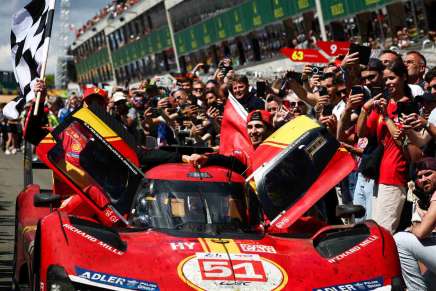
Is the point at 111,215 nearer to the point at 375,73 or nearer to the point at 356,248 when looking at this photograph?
the point at 356,248

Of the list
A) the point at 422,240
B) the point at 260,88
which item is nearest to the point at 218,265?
the point at 422,240

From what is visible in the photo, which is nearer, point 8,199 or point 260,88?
point 260,88

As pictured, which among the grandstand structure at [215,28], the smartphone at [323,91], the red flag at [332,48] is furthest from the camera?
the grandstand structure at [215,28]

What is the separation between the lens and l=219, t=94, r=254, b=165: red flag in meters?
8.52

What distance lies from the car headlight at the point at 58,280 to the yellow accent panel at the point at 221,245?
40.5 inches

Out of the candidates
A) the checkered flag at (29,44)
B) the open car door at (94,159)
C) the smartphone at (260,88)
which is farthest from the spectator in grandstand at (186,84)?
the open car door at (94,159)

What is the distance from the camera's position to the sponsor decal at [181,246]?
20.0ft

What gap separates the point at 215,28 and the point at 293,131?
41905 millimetres

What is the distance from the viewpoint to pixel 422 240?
7.08 meters

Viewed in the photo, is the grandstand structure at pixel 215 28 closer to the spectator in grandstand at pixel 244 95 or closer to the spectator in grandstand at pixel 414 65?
the spectator in grandstand at pixel 414 65

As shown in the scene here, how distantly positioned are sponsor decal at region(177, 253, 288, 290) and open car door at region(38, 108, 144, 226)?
1837mm

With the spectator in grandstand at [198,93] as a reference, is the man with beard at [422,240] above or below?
below

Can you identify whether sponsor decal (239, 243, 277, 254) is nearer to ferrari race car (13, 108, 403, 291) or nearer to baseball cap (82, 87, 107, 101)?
ferrari race car (13, 108, 403, 291)

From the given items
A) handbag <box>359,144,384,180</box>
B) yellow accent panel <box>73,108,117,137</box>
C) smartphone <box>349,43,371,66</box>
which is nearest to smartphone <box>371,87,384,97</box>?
smartphone <box>349,43,371,66</box>
